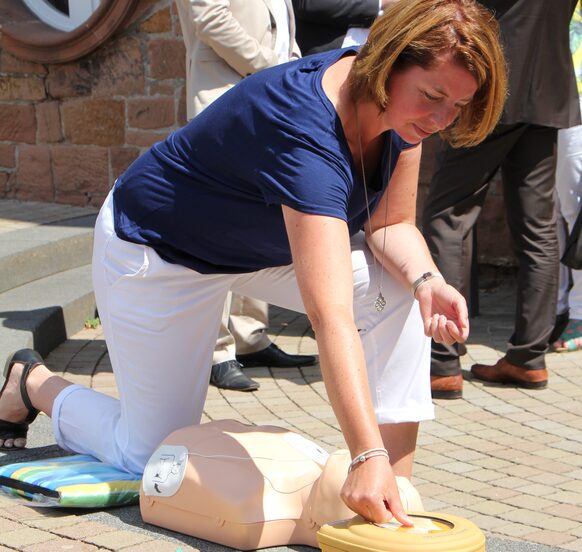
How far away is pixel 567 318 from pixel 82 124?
350 cm

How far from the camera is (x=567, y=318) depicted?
5719 mm

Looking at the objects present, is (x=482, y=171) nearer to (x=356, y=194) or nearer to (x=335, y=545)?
(x=356, y=194)

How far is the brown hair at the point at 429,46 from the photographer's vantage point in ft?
8.83

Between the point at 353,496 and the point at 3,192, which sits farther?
the point at 3,192

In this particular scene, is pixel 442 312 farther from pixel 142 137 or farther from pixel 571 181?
pixel 142 137

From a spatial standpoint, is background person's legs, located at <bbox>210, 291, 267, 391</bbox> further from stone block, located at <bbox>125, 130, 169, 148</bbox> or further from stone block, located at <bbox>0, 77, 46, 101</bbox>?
stone block, located at <bbox>0, 77, 46, 101</bbox>

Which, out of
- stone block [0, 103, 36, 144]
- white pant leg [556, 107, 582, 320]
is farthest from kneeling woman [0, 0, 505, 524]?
stone block [0, 103, 36, 144]

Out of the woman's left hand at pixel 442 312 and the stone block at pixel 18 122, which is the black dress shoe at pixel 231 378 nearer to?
the woman's left hand at pixel 442 312

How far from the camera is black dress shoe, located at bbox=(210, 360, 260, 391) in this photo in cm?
479

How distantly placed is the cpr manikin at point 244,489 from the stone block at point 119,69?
4.70m

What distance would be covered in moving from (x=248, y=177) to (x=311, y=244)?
34cm

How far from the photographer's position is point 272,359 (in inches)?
206

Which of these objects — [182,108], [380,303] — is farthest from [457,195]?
[182,108]

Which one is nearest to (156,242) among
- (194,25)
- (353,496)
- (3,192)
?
(353,496)
